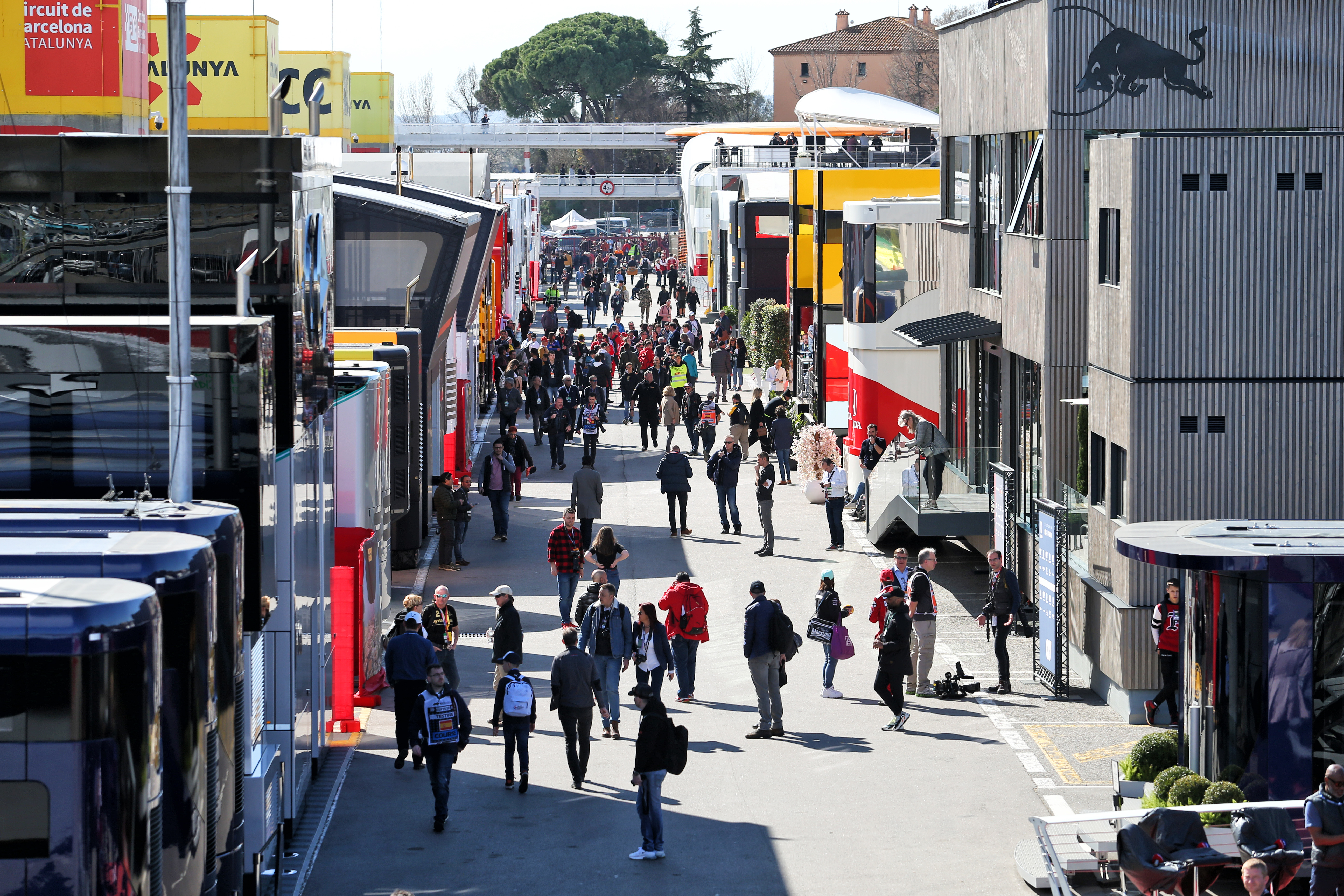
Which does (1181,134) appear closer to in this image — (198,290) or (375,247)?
(198,290)

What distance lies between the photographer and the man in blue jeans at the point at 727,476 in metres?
26.2

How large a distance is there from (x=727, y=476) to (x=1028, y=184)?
7.12 meters

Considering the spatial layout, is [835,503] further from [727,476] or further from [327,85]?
[327,85]

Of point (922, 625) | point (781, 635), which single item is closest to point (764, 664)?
point (781, 635)

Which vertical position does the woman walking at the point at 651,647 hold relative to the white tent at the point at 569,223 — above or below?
below

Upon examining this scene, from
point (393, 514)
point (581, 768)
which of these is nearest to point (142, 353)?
point (581, 768)

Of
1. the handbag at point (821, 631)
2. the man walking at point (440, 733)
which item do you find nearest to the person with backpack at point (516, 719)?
the man walking at point (440, 733)

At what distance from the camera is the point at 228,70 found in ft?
136

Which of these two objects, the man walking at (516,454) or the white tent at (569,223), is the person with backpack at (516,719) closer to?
the man walking at (516,454)

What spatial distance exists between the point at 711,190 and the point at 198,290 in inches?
2105

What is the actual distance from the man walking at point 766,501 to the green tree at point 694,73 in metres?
106

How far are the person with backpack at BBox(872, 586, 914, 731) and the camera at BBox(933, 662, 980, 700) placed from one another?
122 cm

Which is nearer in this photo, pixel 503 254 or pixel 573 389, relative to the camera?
pixel 573 389

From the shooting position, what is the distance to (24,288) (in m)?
14.4
